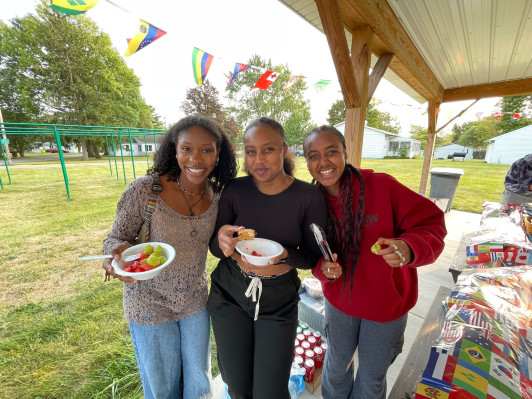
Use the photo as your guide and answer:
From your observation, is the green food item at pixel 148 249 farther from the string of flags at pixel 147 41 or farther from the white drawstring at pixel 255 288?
the string of flags at pixel 147 41

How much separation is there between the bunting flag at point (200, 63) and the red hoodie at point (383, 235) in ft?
11.0

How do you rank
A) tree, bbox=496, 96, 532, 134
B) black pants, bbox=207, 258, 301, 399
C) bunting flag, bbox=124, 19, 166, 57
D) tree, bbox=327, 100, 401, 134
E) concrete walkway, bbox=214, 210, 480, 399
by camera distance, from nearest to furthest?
black pants, bbox=207, 258, 301, 399
concrete walkway, bbox=214, 210, 480, 399
bunting flag, bbox=124, 19, 166, 57
tree, bbox=496, 96, 532, 134
tree, bbox=327, 100, 401, 134

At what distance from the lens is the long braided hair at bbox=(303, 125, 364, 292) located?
1244mm

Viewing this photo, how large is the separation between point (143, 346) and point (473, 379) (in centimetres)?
153

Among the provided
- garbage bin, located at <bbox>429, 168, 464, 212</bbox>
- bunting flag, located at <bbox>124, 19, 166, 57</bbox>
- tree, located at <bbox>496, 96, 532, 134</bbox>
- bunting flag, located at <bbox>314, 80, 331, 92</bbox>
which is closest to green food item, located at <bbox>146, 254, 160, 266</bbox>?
bunting flag, located at <bbox>124, 19, 166, 57</bbox>

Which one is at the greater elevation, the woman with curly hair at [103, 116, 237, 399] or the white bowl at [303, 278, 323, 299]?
the woman with curly hair at [103, 116, 237, 399]

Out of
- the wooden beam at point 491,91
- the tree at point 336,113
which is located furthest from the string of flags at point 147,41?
the tree at point 336,113

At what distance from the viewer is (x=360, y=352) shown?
133cm

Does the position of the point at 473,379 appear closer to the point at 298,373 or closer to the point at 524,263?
the point at 298,373

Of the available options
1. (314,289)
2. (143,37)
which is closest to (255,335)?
(314,289)

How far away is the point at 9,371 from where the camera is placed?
2.02 meters

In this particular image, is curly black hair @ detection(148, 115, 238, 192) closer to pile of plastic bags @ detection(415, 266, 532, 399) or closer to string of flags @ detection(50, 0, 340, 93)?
pile of plastic bags @ detection(415, 266, 532, 399)

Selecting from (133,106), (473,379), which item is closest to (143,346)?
(473,379)

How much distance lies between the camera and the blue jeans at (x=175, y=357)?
1.28 metres
